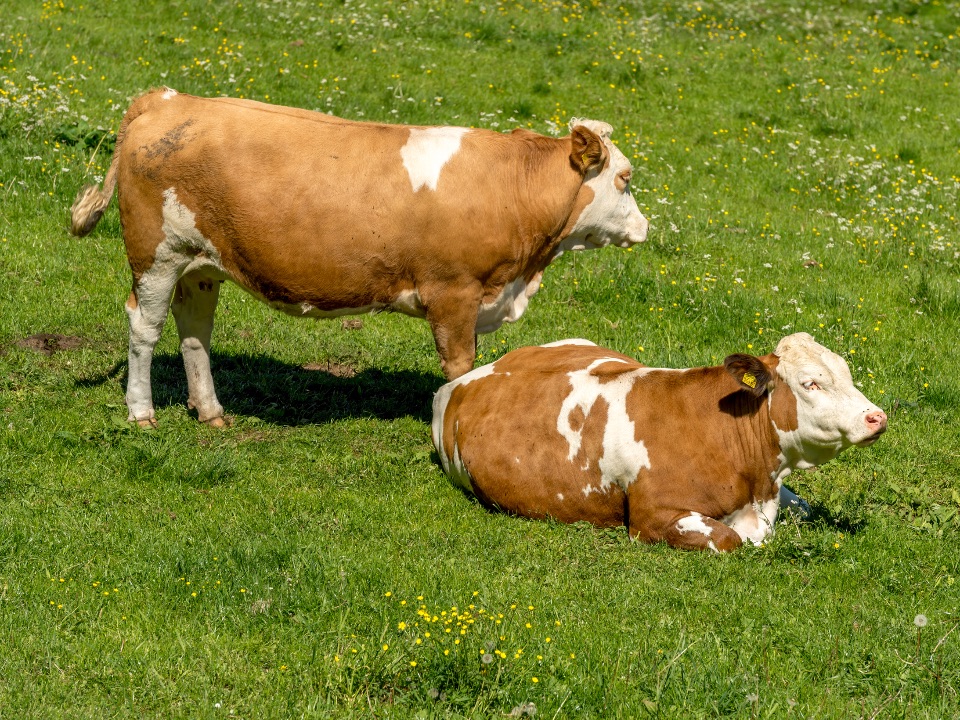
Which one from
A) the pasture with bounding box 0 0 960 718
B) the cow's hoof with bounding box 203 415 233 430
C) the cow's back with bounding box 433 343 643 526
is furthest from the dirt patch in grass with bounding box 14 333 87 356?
the cow's back with bounding box 433 343 643 526

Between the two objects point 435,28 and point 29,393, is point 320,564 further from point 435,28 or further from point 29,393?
point 435,28

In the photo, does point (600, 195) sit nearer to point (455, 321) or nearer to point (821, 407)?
point (455, 321)

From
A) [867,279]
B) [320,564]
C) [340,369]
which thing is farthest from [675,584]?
[867,279]

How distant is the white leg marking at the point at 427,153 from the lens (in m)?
9.34

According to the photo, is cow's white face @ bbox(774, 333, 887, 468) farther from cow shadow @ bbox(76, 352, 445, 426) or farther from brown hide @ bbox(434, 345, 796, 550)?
cow shadow @ bbox(76, 352, 445, 426)

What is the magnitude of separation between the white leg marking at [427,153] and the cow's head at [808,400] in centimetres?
278

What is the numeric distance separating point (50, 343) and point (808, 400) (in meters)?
6.72

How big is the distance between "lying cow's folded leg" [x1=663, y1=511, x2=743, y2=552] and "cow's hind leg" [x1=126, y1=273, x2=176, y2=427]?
14.1ft

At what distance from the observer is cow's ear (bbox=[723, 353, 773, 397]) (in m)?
8.00

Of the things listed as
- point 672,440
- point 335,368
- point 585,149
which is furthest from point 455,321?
point 335,368

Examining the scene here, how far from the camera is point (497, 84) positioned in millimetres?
17891

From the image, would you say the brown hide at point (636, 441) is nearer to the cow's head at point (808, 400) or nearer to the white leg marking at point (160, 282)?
the cow's head at point (808, 400)

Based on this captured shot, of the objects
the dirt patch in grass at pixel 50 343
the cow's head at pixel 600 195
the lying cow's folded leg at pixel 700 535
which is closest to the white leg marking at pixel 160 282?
the dirt patch in grass at pixel 50 343

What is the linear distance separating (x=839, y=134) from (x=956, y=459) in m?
9.10
